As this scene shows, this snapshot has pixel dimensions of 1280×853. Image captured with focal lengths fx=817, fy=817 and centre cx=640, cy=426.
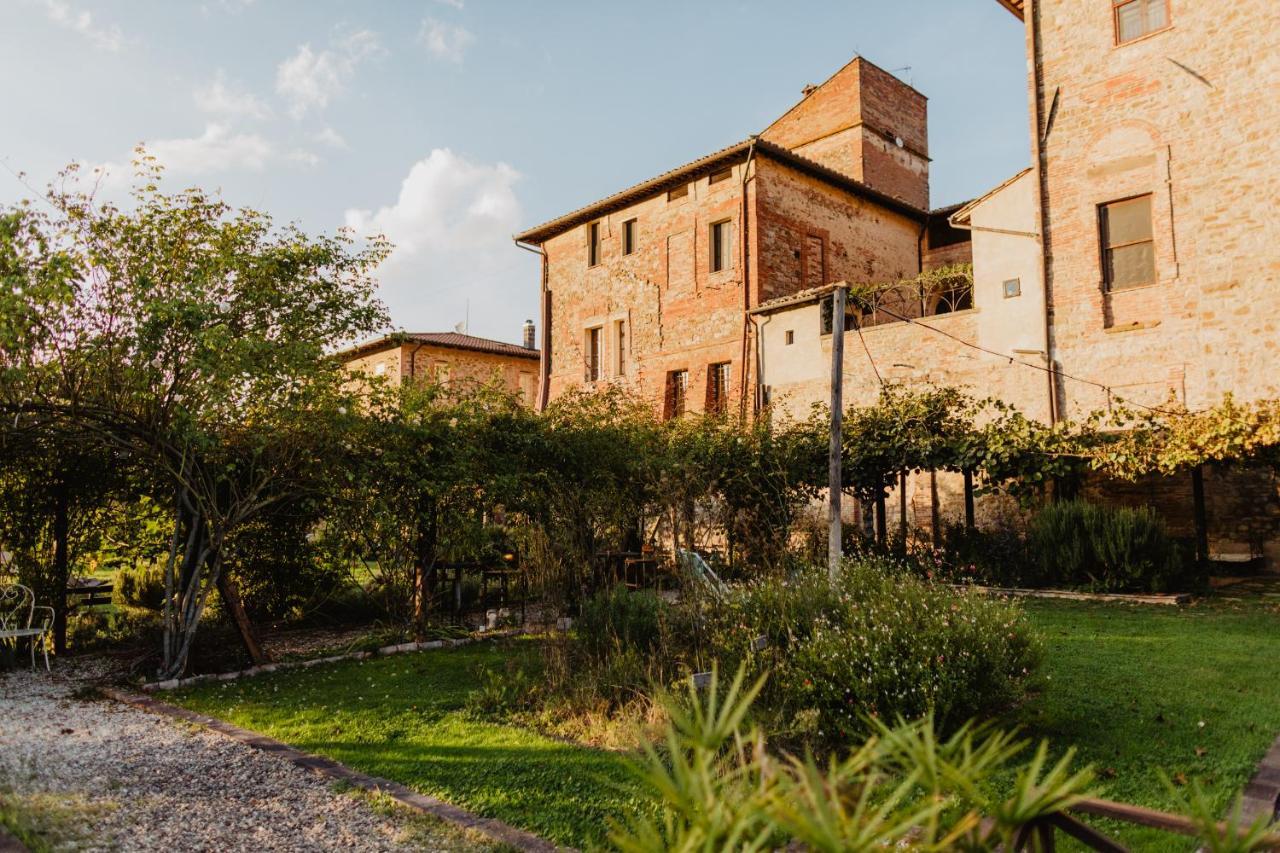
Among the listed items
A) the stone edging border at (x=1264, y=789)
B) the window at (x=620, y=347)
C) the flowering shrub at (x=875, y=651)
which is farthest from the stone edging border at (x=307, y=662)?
the window at (x=620, y=347)

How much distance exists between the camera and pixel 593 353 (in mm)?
22234

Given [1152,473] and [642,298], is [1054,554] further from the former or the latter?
[642,298]

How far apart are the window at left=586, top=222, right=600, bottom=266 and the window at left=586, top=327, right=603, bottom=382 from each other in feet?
6.12

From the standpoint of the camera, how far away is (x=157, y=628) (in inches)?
370

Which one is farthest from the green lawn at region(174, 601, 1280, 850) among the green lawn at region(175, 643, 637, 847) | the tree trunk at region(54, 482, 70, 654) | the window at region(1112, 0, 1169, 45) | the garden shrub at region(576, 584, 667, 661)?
the window at region(1112, 0, 1169, 45)

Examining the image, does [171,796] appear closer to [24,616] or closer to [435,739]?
[435,739]

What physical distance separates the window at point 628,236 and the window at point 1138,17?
1121 centimetres

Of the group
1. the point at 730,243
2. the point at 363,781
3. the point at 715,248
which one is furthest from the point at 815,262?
the point at 363,781

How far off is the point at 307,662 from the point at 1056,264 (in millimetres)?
13281

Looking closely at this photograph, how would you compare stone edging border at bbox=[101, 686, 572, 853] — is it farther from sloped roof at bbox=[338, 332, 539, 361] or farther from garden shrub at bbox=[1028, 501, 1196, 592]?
sloped roof at bbox=[338, 332, 539, 361]

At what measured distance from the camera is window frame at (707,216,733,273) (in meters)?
19.1

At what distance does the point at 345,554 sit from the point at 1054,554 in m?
9.80

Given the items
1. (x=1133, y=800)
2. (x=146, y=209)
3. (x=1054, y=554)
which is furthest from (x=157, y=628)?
(x=1054, y=554)

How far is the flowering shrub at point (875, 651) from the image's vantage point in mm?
4773
